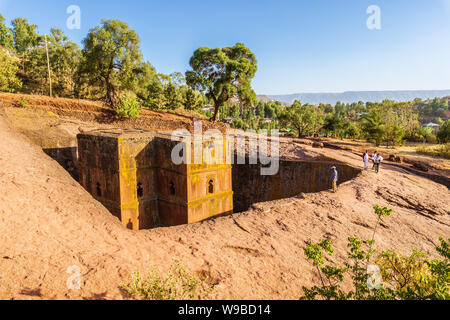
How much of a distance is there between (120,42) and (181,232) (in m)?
18.2

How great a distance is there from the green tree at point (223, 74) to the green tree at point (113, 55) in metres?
5.44

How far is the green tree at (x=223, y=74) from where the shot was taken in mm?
23922

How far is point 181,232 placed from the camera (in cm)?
705

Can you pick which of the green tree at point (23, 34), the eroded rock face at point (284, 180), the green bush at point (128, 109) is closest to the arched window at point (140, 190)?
the eroded rock face at point (284, 180)

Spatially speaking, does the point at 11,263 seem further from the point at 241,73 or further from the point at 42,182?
the point at 241,73

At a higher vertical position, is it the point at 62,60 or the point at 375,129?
the point at 62,60

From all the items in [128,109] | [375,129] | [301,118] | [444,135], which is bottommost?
[444,135]

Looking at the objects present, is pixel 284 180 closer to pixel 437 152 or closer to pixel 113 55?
pixel 113 55

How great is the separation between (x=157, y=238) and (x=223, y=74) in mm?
20411

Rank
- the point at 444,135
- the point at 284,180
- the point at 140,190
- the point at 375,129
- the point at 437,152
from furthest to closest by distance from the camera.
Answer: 1. the point at 444,135
2. the point at 375,129
3. the point at 437,152
4. the point at 284,180
5. the point at 140,190

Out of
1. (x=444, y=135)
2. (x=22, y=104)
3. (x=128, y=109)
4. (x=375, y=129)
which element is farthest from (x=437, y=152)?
(x=22, y=104)

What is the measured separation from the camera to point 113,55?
20.2 meters

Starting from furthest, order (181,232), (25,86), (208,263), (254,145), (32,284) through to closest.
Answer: (25,86), (254,145), (181,232), (208,263), (32,284)

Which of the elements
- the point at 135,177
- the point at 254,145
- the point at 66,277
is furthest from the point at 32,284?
the point at 254,145
